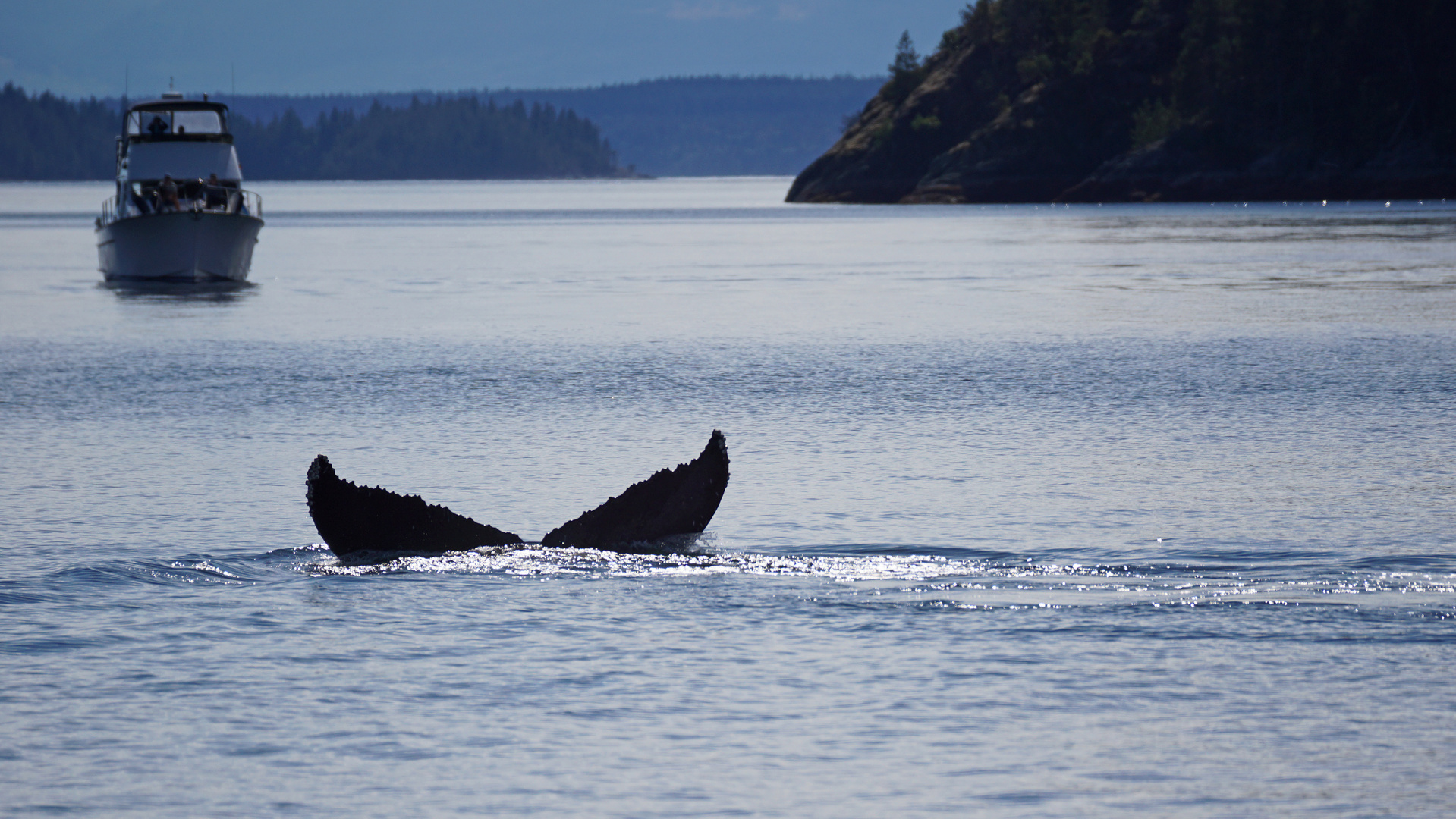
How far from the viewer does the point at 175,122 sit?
58.2 m

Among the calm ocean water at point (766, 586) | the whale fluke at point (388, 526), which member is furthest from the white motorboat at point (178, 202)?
the whale fluke at point (388, 526)

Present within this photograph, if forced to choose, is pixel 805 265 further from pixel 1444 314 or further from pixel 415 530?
pixel 415 530

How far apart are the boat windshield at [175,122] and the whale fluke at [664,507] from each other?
47.5 metres

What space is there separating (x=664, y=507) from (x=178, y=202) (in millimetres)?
45453

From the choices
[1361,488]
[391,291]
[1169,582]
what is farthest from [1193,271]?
[1169,582]

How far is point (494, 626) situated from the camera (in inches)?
460

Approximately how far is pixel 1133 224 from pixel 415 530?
8947 centimetres

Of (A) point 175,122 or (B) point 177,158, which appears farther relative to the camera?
(A) point 175,122

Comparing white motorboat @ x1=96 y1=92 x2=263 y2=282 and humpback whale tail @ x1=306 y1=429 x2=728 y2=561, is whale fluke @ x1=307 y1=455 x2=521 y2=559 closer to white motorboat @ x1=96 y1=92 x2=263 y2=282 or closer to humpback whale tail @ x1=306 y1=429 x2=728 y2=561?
humpback whale tail @ x1=306 y1=429 x2=728 y2=561

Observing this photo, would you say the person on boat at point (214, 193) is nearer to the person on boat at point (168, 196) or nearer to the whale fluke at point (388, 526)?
the person on boat at point (168, 196)

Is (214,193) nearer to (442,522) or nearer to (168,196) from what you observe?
(168,196)

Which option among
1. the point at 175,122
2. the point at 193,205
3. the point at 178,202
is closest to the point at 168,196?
the point at 178,202

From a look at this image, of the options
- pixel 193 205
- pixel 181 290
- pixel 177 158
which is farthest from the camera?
pixel 177 158

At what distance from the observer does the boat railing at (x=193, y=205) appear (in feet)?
184
